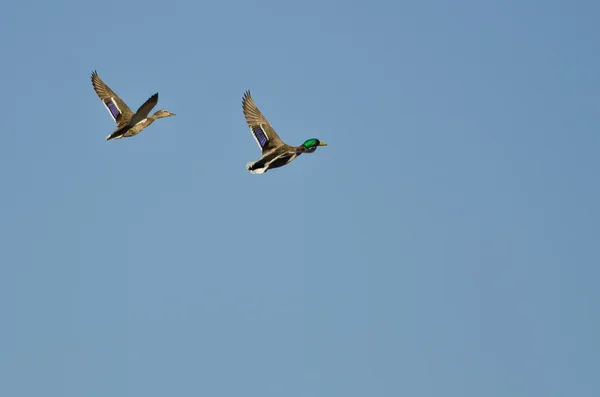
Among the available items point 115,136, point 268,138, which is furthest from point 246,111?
point 115,136

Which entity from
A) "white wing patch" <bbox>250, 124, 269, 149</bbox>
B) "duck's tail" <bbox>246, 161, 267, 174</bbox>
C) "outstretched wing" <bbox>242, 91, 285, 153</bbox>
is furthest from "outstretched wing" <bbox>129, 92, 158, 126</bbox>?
"duck's tail" <bbox>246, 161, 267, 174</bbox>

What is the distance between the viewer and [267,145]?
57.2m

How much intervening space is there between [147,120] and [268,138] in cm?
836

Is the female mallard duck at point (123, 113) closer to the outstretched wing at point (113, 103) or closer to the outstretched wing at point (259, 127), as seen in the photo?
the outstretched wing at point (113, 103)

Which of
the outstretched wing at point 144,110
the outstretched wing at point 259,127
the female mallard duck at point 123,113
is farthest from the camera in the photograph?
the female mallard duck at point 123,113

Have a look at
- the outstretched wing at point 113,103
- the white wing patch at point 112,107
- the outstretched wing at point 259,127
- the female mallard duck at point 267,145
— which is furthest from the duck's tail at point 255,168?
the white wing patch at point 112,107

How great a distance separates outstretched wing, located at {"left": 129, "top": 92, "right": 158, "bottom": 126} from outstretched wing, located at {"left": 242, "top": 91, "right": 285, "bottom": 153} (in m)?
4.02

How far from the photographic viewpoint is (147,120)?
6322 centimetres

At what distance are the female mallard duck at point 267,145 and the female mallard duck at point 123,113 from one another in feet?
14.5

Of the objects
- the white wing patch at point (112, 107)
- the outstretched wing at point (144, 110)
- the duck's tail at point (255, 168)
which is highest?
the white wing patch at point (112, 107)

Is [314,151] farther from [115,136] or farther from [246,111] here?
[115,136]

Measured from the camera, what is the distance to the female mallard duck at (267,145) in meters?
55.8

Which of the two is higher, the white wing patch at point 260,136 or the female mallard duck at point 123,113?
the female mallard duck at point 123,113

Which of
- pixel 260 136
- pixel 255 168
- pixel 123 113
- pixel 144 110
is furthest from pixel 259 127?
pixel 123 113
